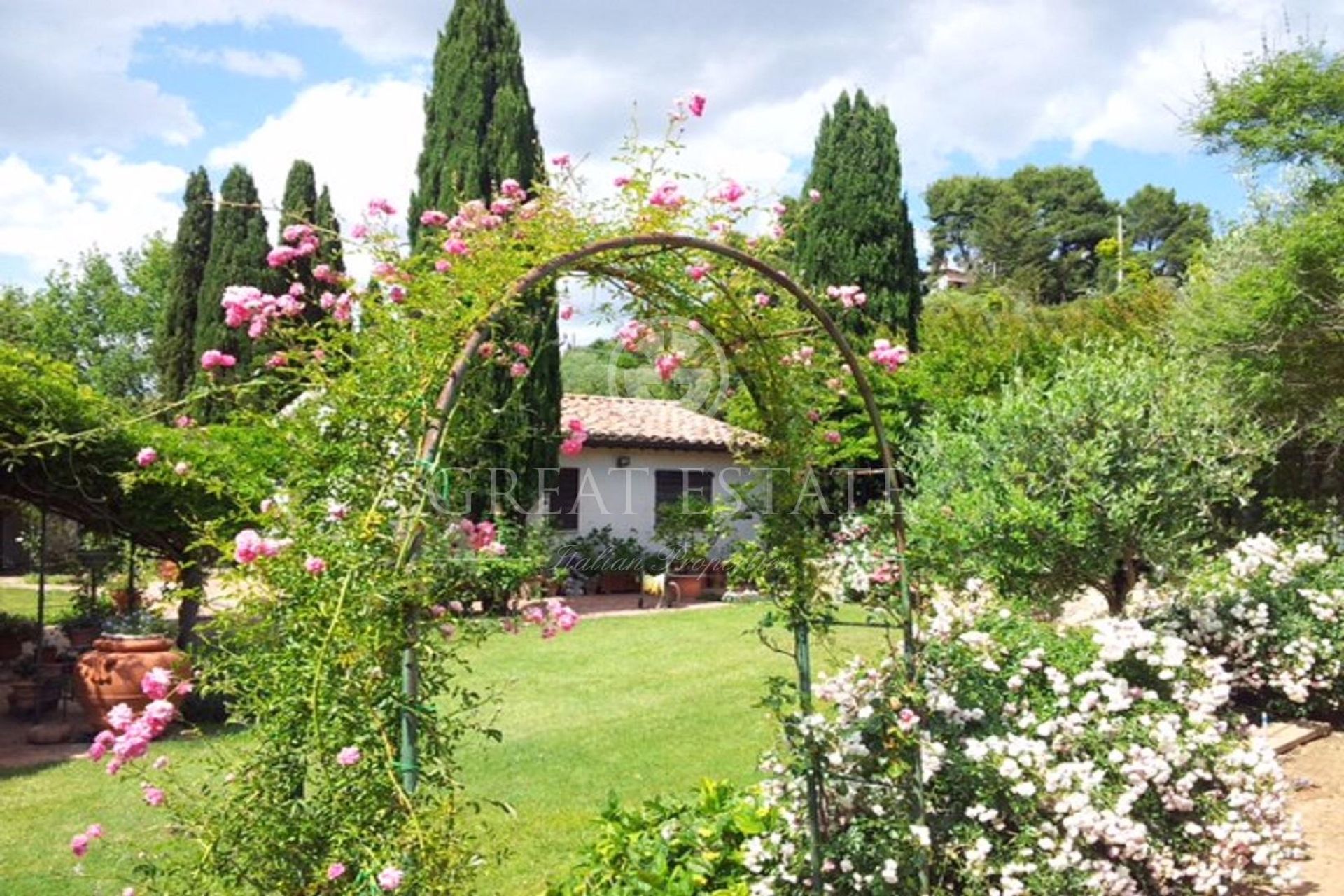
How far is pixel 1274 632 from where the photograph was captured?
7.11 metres

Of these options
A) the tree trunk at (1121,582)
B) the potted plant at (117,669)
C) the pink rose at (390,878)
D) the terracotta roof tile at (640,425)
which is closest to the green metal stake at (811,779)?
the pink rose at (390,878)

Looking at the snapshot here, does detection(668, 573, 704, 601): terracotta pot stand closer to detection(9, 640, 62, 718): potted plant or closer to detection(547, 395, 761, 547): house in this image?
Result: detection(547, 395, 761, 547): house

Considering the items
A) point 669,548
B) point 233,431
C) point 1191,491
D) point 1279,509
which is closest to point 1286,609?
point 1191,491

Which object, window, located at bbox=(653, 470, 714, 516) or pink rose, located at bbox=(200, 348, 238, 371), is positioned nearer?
pink rose, located at bbox=(200, 348, 238, 371)

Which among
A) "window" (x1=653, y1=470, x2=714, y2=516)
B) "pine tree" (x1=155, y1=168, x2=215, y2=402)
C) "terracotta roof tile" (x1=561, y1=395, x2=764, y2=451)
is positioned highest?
"pine tree" (x1=155, y1=168, x2=215, y2=402)

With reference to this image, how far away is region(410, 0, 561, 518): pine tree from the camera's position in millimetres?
14695

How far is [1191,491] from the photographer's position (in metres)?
6.88

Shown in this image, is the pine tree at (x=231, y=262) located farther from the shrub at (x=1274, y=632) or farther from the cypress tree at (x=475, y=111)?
the shrub at (x=1274, y=632)

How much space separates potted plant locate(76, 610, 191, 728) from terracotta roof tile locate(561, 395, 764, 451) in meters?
8.33

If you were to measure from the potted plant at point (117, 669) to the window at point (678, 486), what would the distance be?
10.1m

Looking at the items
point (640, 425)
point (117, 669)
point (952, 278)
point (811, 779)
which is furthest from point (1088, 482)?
point (952, 278)

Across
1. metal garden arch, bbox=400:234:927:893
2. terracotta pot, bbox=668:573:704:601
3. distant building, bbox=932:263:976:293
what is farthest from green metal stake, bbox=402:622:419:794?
distant building, bbox=932:263:976:293

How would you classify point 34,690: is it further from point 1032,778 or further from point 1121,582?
point 1121,582

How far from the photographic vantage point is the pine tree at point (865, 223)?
19797mm
